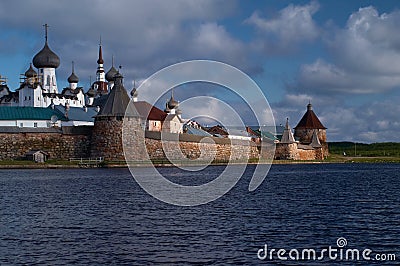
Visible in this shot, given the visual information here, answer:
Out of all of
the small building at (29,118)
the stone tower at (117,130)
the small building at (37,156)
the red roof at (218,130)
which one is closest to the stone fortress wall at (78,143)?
the stone tower at (117,130)

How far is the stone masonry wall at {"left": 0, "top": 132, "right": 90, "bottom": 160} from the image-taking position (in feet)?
142

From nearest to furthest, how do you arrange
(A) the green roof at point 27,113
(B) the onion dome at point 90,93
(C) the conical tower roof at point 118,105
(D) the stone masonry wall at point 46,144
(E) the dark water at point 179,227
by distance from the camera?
1. (E) the dark water at point 179,227
2. (C) the conical tower roof at point 118,105
3. (D) the stone masonry wall at point 46,144
4. (A) the green roof at point 27,113
5. (B) the onion dome at point 90,93

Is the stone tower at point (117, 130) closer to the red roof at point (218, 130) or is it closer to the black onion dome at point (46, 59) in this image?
the black onion dome at point (46, 59)

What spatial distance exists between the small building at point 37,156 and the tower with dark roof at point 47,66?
15.3m

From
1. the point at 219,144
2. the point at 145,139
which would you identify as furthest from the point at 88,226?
the point at 219,144

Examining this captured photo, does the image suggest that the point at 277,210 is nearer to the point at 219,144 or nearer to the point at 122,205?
the point at 122,205

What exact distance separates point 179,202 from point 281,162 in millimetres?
44960

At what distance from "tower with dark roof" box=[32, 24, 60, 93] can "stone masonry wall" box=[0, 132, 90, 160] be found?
47.0 ft

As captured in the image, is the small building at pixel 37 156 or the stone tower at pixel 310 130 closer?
the small building at pixel 37 156

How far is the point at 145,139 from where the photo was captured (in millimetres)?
44406

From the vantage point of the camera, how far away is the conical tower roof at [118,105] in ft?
140

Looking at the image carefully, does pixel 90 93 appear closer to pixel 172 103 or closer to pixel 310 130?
pixel 172 103

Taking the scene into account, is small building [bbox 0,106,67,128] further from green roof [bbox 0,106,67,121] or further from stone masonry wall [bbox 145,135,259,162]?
stone masonry wall [bbox 145,135,259,162]

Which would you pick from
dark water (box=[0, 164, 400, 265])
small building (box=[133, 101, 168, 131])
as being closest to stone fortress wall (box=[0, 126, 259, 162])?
small building (box=[133, 101, 168, 131])
